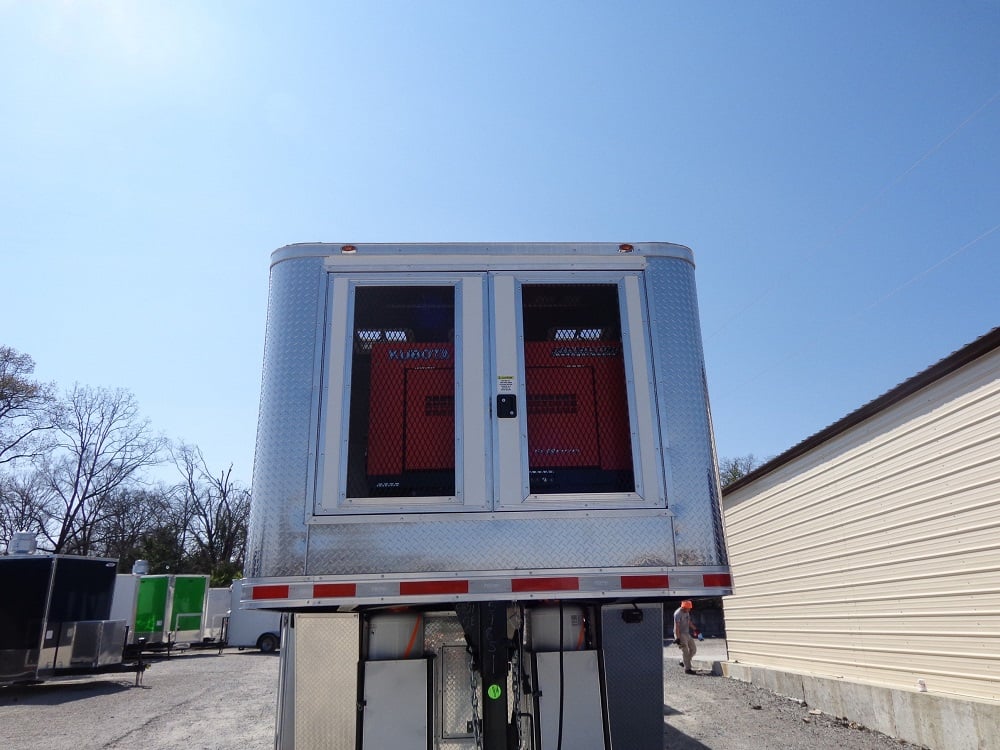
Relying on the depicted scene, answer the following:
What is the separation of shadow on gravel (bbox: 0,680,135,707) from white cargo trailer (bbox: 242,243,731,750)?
1026 centimetres

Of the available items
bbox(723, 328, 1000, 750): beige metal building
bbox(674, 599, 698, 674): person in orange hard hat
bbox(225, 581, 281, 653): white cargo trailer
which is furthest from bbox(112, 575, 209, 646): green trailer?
bbox(723, 328, 1000, 750): beige metal building

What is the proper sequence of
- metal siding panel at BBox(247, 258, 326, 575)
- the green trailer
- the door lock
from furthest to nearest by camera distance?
the green trailer, the door lock, metal siding panel at BBox(247, 258, 326, 575)

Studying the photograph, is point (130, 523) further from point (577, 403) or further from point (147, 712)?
point (577, 403)

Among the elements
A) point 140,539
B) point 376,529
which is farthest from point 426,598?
point 140,539

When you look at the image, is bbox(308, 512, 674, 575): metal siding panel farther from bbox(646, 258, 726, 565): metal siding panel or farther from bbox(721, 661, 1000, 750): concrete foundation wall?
bbox(721, 661, 1000, 750): concrete foundation wall

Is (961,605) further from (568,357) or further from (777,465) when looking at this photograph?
(568,357)

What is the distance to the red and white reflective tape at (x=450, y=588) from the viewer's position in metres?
3.31

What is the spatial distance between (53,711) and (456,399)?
34.2 feet

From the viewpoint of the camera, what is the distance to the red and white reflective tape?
3312 mm

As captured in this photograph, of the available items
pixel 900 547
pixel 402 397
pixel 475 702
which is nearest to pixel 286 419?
pixel 402 397

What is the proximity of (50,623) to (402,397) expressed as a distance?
11835 millimetres

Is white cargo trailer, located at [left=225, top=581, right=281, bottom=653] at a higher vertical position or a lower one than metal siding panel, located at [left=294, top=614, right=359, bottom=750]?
lower

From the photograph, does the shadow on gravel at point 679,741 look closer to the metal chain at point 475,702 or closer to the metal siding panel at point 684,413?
the metal chain at point 475,702

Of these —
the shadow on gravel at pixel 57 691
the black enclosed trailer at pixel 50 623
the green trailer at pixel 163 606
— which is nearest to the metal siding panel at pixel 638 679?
the shadow on gravel at pixel 57 691
